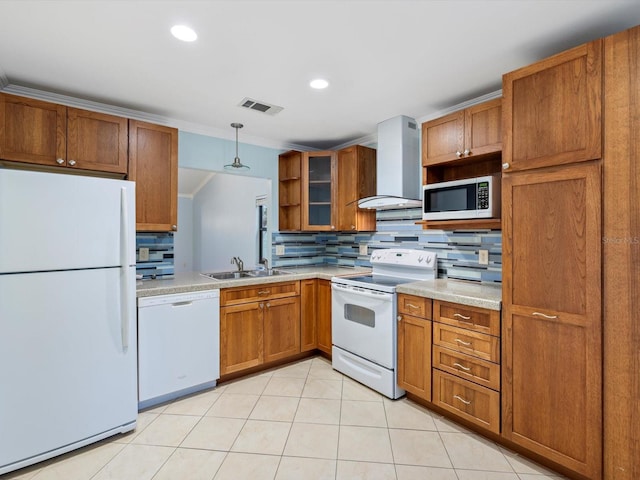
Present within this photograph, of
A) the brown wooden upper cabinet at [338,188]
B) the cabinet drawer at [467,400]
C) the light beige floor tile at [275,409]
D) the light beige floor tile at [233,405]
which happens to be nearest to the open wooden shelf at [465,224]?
the brown wooden upper cabinet at [338,188]

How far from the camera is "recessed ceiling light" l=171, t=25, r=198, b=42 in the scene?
1694 millimetres

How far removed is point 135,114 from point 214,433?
260cm

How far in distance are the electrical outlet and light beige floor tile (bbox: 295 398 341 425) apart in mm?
1799

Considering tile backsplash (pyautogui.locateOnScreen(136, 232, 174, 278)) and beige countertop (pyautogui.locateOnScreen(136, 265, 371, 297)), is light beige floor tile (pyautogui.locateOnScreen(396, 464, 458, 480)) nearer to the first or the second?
beige countertop (pyautogui.locateOnScreen(136, 265, 371, 297))

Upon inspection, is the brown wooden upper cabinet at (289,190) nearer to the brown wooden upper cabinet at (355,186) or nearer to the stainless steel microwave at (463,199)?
the brown wooden upper cabinet at (355,186)

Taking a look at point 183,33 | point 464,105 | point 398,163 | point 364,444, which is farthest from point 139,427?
point 464,105

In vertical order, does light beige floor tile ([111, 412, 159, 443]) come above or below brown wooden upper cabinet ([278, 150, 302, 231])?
below

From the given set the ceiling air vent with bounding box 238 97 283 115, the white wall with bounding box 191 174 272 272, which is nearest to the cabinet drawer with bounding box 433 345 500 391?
the ceiling air vent with bounding box 238 97 283 115

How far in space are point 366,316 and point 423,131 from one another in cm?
160

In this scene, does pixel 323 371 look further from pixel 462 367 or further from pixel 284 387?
pixel 462 367

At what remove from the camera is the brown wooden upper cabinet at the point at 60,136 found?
2125 millimetres

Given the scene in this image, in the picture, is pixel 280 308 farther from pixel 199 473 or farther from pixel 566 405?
pixel 566 405

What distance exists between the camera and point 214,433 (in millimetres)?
2100

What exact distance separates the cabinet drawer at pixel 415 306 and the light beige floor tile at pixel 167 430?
167 centimetres
